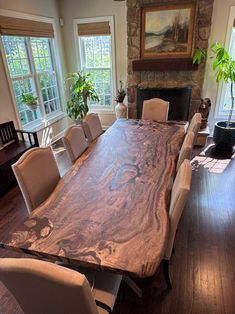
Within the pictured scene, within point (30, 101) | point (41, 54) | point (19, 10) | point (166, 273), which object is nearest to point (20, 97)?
point (30, 101)

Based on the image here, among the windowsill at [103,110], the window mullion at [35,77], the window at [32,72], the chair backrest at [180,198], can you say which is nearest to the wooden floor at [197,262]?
the chair backrest at [180,198]

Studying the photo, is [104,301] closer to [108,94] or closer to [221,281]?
[221,281]

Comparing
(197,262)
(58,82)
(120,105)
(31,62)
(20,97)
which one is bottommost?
(197,262)

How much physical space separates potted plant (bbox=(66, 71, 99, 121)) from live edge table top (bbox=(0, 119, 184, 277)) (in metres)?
2.57

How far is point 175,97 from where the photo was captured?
434cm

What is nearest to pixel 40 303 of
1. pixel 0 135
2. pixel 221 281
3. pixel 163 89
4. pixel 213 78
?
pixel 221 281

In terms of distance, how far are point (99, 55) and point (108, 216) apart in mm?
4119

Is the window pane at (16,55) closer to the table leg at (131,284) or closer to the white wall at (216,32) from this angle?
the white wall at (216,32)

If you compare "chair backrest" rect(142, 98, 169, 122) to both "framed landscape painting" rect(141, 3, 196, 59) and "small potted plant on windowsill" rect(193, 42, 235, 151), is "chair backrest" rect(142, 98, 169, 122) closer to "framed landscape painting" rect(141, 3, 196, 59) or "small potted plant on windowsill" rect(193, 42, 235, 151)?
"small potted plant on windowsill" rect(193, 42, 235, 151)

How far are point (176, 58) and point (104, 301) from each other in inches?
156

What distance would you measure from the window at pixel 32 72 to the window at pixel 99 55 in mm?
681

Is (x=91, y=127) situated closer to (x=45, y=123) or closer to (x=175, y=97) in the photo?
(x=45, y=123)

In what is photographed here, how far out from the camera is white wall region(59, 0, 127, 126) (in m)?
4.20

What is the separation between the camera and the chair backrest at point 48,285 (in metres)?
0.82
